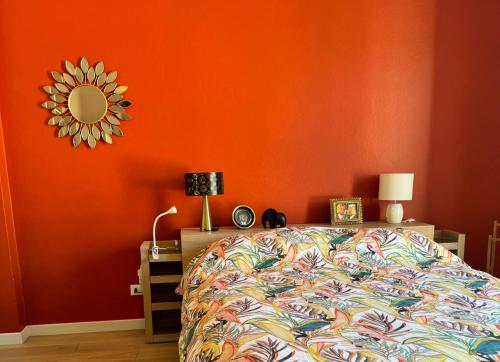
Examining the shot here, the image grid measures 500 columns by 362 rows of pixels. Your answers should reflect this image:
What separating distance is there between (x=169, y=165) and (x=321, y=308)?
4.92 ft

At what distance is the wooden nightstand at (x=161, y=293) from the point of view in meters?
2.16

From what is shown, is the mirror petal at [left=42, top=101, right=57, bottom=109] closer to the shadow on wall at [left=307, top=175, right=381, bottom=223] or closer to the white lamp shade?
the shadow on wall at [left=307, top=175, right=381, bottom=223]

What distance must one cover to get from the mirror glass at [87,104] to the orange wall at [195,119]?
18 cm

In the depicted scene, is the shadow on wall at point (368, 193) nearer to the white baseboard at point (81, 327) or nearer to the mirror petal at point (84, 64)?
the white baseboard at point (81, 327)

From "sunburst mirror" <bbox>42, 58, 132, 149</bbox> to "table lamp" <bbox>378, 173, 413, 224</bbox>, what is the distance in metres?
1.90

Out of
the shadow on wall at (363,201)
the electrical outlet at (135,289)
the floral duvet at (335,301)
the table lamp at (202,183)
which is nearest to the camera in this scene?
the floral duvet at (335,301)

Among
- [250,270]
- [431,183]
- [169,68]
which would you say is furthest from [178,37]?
[431,183]

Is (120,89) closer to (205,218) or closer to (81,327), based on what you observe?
(205,218)

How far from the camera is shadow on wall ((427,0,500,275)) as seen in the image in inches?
98.1

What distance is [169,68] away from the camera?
7.60 feet

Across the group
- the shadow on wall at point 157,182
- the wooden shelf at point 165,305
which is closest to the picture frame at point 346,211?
the shadow on wall at point 157,182

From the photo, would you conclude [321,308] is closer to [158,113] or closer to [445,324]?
[445,324]

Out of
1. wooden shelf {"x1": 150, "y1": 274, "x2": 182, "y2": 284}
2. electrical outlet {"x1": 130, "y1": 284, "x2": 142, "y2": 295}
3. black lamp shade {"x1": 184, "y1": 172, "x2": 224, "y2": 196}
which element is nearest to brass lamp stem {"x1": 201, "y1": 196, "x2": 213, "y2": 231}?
black lamp shade {"x1": 184, "y1": 172, "x2": 224, "y2": 196}

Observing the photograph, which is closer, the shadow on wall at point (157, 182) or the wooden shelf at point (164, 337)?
the wooden shelf at point (164, 337)
